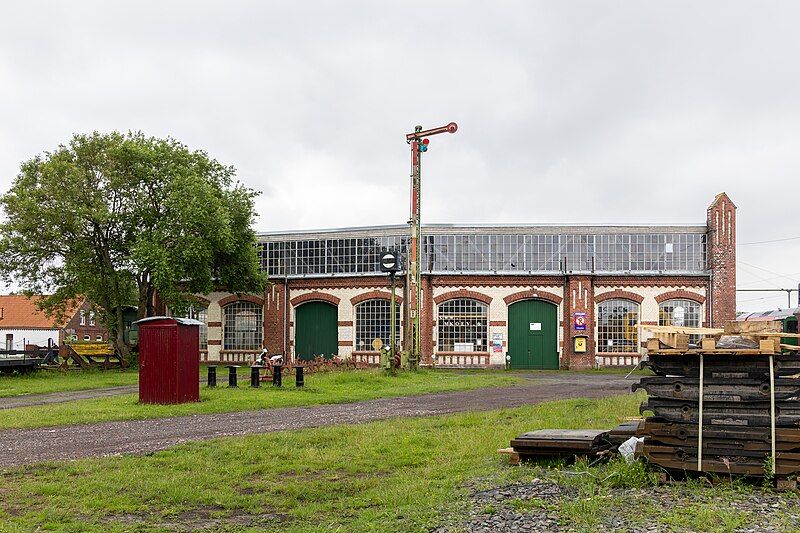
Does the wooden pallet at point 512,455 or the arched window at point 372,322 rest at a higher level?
the arched window at point 372,322

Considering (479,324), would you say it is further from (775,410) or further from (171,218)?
(775,410)

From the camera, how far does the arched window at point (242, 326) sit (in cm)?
3841

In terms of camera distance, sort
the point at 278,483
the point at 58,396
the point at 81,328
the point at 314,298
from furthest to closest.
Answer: the point at 81,328
the point at 314,298
the point at 58,396
the point at 278,483

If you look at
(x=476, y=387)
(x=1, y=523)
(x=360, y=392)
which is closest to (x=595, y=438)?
(x=1, y=523)

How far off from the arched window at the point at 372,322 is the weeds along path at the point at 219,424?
600 inches

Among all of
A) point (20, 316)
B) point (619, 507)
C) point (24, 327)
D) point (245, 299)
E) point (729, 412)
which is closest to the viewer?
point (619, 507)

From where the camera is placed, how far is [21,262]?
1252 inches

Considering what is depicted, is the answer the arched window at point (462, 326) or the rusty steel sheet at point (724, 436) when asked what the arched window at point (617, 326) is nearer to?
the arched window at point (462, 326)

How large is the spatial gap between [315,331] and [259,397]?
758 inches

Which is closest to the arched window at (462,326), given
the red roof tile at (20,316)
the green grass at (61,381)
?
the green grass at (61,381)

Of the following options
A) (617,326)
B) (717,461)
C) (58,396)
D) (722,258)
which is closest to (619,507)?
(717,461)

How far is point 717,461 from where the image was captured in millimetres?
8453

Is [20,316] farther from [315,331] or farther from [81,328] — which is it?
[315,331]

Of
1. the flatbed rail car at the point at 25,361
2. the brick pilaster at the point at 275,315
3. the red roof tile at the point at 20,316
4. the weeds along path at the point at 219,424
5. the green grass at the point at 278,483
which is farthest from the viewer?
the red roof tile at the point at 20,316
